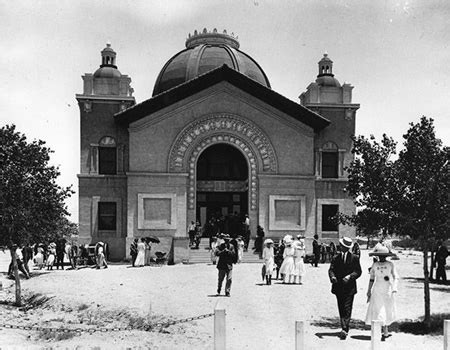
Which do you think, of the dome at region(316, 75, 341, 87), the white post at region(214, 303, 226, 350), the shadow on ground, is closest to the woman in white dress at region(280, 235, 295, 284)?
the shadow on ground

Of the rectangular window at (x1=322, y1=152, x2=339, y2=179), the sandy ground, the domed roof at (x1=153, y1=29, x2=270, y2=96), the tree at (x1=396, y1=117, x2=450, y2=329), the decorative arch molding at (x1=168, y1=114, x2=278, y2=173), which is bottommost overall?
the sandy ground

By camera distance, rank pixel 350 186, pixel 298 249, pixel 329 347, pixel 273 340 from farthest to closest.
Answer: pixel 298 249
pixel 350 186
pixel 273 340
pixel 329 347

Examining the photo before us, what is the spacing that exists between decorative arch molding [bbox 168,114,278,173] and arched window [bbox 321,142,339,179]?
3.77 m

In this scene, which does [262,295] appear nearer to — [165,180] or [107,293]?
[107,293]

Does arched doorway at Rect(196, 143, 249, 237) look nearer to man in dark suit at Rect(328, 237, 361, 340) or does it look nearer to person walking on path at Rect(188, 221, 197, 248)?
person walking on path at Rect(188, 221, 197, 248)

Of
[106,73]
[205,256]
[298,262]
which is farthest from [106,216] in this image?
[298,262]

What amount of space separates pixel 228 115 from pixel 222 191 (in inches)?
197

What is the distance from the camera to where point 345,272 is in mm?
11992

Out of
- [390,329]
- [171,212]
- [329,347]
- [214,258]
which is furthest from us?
[171,212]

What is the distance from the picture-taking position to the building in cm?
3067

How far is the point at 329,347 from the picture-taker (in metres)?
11.2

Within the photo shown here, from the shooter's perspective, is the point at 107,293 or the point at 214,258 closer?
the point at 107,293

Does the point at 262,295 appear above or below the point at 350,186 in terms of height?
below

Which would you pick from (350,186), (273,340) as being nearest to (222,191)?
(350,186)
